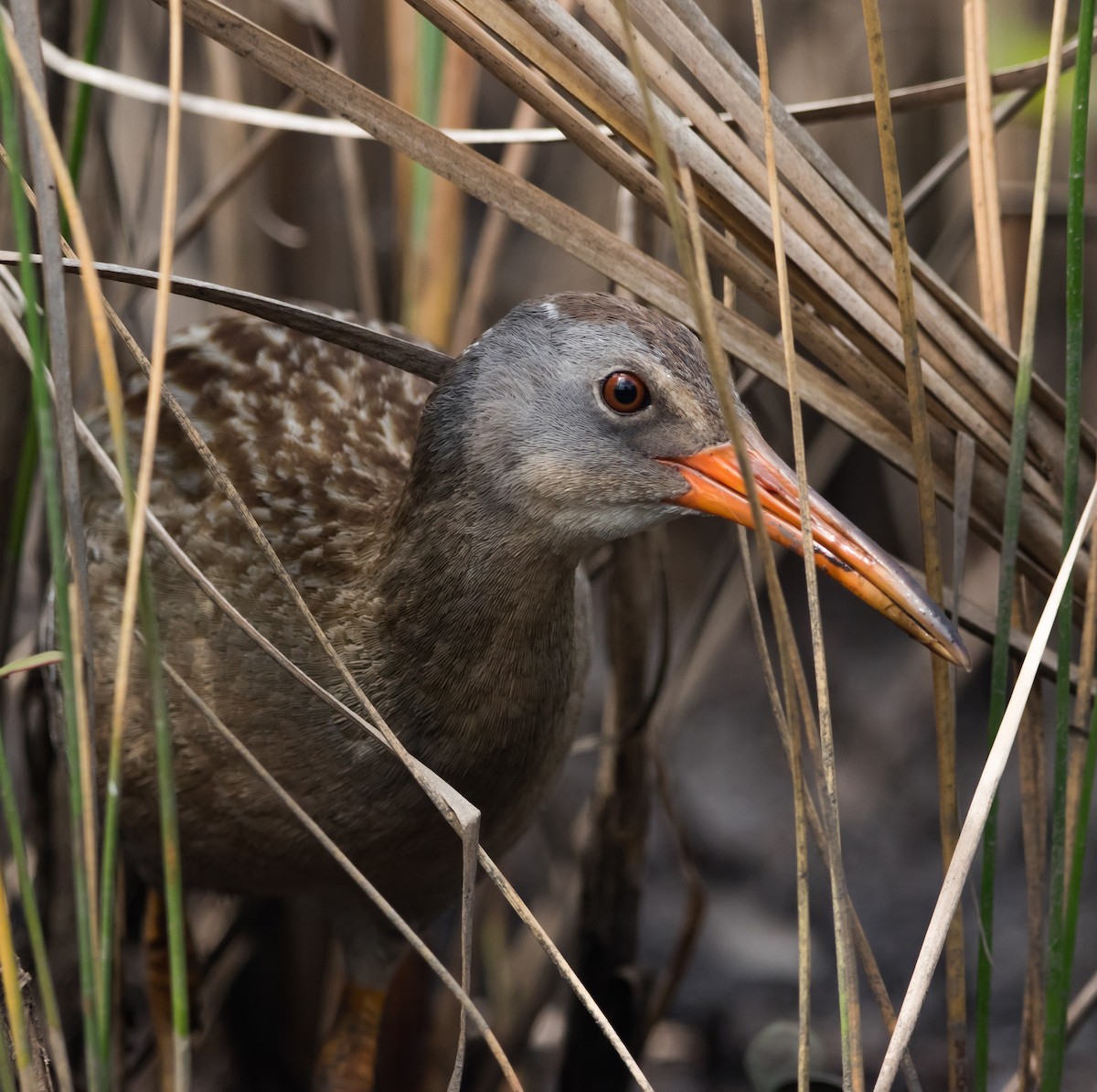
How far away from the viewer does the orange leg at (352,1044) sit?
7.25 feet

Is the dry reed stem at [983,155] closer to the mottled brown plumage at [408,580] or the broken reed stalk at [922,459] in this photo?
the broken reed stalk at [922,459]

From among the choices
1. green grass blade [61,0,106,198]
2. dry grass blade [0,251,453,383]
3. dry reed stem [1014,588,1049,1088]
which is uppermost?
green grass blade [61,0,106,198]

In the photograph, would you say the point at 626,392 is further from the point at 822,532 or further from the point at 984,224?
the point at 984,224

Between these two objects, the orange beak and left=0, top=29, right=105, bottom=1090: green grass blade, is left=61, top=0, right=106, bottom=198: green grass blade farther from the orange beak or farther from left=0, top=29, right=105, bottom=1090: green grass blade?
the orange beak

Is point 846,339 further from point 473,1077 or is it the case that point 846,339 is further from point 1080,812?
point 473,1077

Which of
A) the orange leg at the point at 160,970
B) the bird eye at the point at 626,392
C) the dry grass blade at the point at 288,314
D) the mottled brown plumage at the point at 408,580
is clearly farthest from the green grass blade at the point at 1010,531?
the orange leg at the point at 160,970

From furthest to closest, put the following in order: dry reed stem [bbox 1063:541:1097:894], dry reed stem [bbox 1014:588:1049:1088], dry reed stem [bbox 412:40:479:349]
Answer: dry reed stem [bbox 412:40:479:349], dry reed stem [bbox 1014:588:1049:1088], dry reed stem [bbox 1063:541:1097:894]

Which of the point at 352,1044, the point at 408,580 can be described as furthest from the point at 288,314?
the point at 352,1044

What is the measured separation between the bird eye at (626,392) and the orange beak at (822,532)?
0.07 m

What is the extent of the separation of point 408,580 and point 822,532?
0.49 meters

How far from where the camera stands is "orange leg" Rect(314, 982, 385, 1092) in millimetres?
2211

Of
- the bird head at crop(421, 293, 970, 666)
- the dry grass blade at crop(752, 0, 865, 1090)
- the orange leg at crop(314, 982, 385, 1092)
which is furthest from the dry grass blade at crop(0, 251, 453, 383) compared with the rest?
the orange leg at crop(314, 982, 385, 1092)

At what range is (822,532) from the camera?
1354 millimetres

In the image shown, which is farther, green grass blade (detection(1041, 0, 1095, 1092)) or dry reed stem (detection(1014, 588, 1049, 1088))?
dry reed stem (detection(1014, 588, 1049, 1088))
